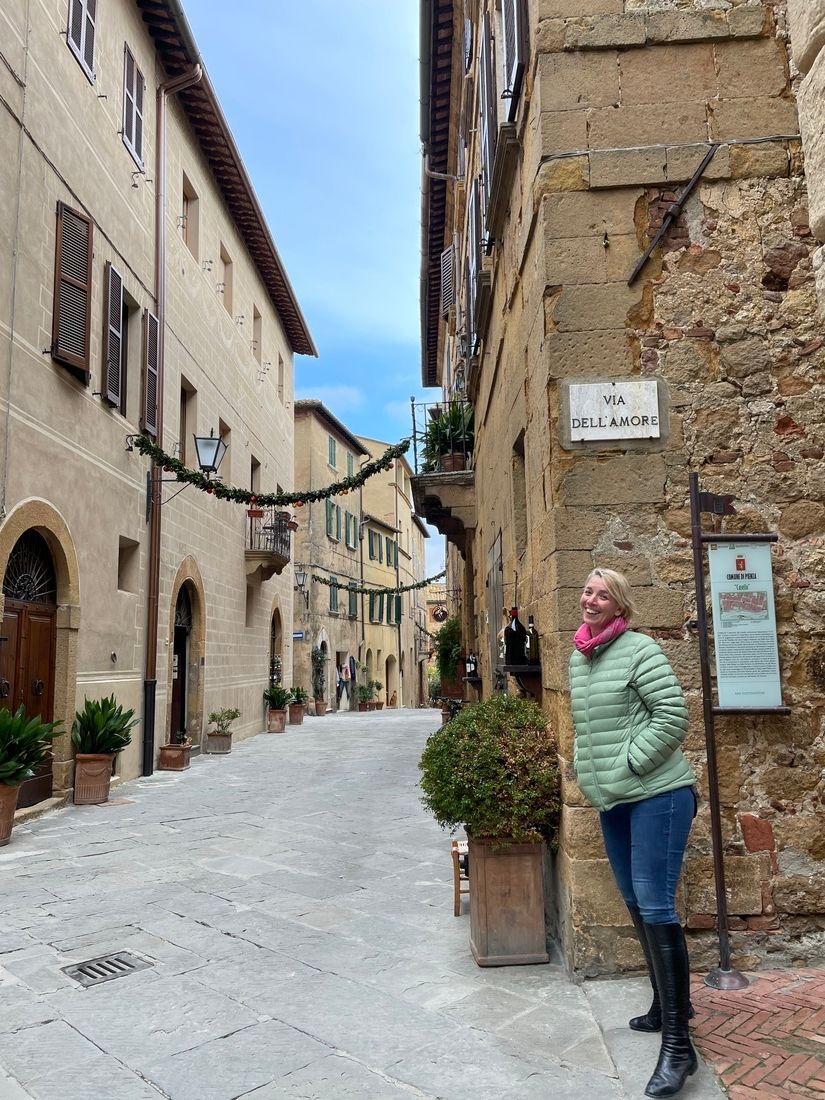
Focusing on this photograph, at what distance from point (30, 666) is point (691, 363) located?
22.4 ft

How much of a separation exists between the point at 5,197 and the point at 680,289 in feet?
20.4

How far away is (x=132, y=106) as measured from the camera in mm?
10992

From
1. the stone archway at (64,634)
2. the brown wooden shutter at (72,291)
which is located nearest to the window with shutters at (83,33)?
the brown wooden shutter at (72,291)

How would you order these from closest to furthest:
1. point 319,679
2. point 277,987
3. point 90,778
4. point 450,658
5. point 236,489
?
point 277,987, point 90,778, point 236,489, point 450,658, point 319,679

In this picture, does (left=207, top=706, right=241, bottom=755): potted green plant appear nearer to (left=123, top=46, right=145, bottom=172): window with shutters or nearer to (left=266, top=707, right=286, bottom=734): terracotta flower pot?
(left=266, top=707, right=286, bottom=734): terracotta flower pot

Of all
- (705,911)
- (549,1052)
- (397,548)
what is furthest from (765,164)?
(397,548)

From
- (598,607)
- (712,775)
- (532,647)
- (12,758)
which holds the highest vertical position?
(598,607)

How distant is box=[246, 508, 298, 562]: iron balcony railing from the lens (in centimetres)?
1745

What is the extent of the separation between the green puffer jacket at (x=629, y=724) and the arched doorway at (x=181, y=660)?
10604 millimetres

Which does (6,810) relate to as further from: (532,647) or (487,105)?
(487,105)

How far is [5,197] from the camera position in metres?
7.48

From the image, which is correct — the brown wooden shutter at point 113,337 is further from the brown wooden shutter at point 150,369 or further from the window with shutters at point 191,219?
the window with shutters at point 191,219

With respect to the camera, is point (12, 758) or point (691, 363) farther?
point (12, 758)

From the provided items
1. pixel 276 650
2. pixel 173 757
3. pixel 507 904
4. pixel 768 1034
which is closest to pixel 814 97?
pixel 768 1034
